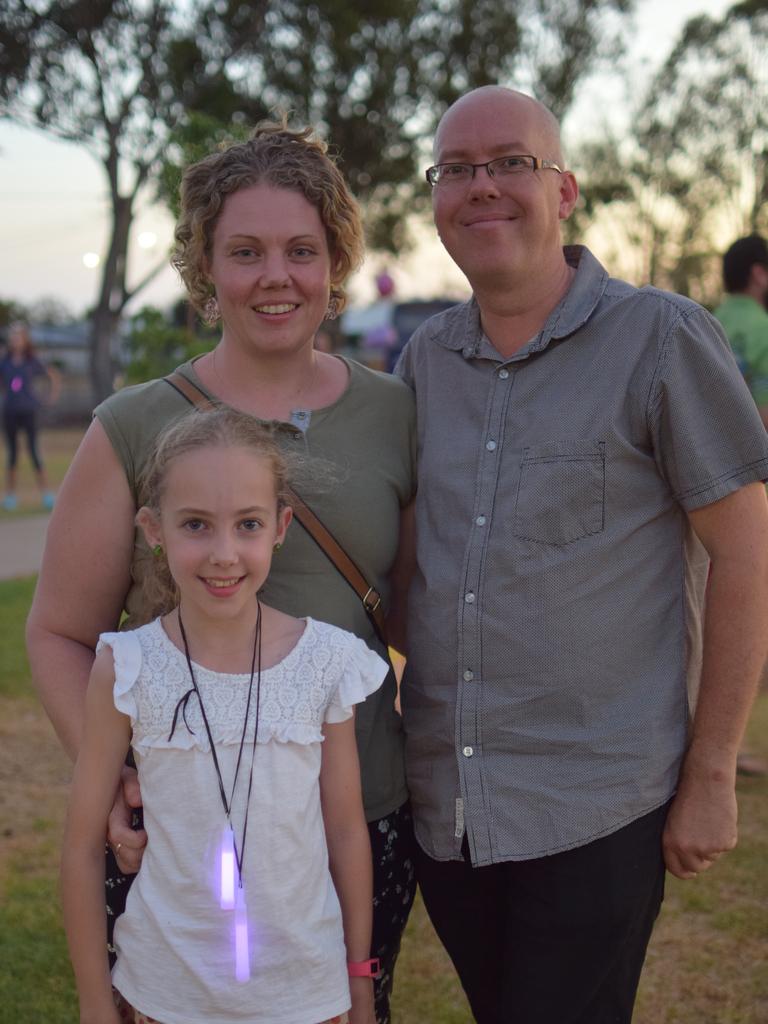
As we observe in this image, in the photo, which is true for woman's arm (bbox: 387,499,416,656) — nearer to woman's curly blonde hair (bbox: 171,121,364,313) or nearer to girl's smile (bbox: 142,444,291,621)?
girl's smile (bbox: 142,444,291,621)

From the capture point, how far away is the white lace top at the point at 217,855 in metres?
1.93

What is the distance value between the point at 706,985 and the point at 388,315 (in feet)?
88.9

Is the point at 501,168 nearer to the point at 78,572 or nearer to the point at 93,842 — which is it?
the point at 78,572

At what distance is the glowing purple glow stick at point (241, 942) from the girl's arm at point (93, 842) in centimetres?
26

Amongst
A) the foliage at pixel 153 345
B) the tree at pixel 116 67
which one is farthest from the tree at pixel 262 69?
Answer: the foliage at pixel 153 345

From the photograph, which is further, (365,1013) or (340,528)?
(340,528)

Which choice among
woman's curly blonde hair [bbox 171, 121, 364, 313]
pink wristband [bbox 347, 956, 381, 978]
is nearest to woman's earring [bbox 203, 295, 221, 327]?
woman's curly blonde hair [bbox 171, 121, 364, 313]

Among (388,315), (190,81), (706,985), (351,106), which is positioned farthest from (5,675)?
(388,315)

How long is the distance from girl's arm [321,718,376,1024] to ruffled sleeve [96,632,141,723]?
0.37 meters

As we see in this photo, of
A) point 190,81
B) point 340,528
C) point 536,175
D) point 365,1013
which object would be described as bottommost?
point 365,1013

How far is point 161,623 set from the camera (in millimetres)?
2092

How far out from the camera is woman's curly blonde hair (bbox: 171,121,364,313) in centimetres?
227

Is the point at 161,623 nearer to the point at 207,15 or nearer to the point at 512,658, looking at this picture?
the point at 512,658

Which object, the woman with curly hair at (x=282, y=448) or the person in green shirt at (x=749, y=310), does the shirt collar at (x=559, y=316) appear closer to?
the woman with curly hair at (x=282, y=448)
